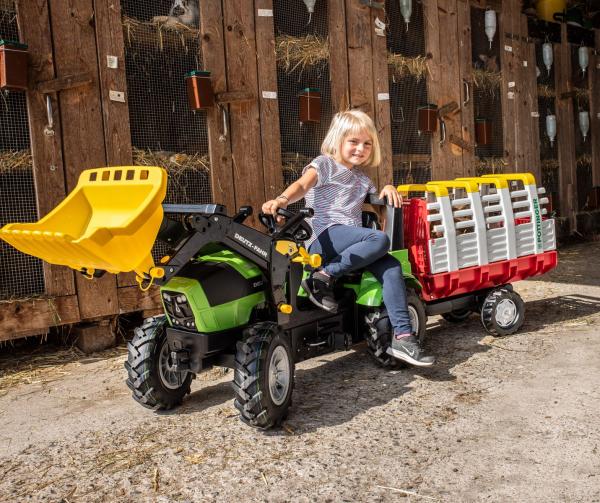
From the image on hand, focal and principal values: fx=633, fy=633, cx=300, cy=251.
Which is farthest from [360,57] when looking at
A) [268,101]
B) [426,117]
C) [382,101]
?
[268,101]

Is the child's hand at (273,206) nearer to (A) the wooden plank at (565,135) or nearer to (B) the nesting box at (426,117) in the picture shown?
(B) the nesting box at (426,117)

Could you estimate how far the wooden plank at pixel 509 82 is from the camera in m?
8.03

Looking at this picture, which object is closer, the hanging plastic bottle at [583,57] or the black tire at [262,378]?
the black tire at [262,378]

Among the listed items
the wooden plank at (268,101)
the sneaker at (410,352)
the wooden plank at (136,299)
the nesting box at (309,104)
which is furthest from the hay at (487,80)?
the sneaker at (410,352)

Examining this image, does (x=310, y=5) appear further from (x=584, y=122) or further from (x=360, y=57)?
(x=584, y=122)

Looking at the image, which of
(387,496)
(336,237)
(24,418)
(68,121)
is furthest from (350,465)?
(68,121)

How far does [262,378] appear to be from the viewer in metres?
2.84

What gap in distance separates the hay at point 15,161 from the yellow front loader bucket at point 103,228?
1576mm

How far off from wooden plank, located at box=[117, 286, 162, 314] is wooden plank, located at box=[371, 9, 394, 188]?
265 centimetres

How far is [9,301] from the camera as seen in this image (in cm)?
435

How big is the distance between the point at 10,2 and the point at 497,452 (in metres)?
4.16

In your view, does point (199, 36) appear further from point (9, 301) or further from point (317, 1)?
point (9, 301)

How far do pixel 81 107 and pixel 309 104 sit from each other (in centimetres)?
205

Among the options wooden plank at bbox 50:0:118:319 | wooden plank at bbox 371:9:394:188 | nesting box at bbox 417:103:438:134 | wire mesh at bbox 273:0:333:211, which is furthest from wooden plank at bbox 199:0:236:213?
nesting box at bbox 417:103:438:134
